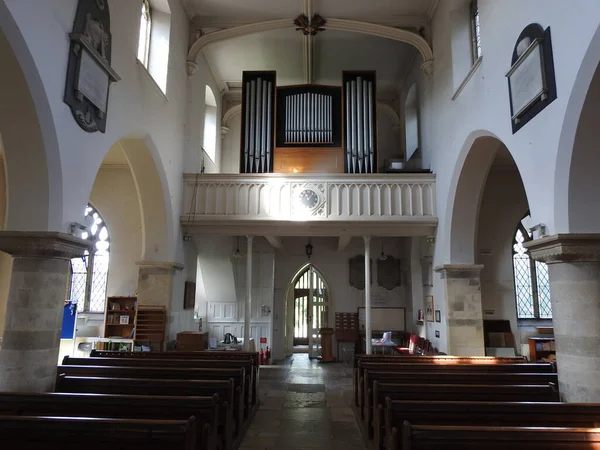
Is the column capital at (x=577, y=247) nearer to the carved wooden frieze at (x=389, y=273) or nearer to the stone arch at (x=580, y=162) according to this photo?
the stone arch at (x=580, y=162)

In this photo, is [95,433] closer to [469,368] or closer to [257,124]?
[469,368]

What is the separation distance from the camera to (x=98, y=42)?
5.16 metres

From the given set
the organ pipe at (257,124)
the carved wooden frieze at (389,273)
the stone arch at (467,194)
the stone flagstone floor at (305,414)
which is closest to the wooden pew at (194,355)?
the stone flagstone floor at (305,414)

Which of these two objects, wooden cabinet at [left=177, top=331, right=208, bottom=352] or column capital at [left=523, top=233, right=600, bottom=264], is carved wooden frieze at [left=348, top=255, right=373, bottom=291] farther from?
column capital at [left=523, top=233, right=600, bottom=264]

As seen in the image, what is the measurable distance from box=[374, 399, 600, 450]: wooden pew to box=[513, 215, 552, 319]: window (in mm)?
6891

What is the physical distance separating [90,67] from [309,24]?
5433 millimetres

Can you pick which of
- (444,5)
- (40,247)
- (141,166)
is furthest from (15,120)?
(444,5)

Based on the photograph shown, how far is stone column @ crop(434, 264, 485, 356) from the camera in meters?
7.65

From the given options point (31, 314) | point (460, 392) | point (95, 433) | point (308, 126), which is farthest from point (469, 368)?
point (308, 126)

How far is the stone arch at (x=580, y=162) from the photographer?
3.93 metres

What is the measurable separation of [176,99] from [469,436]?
743 cm

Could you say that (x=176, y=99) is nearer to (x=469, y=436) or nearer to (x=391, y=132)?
(x=391, y=132)

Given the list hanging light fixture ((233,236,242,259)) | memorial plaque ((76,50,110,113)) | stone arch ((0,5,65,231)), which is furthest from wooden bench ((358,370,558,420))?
hanging light fixture ((233,236,242,259))

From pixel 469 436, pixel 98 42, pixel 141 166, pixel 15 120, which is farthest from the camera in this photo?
pixel 141 166
